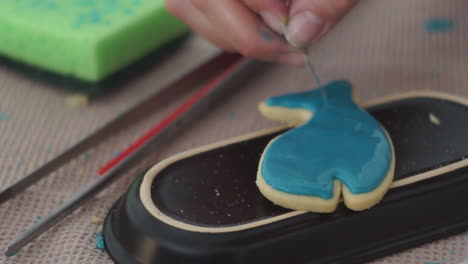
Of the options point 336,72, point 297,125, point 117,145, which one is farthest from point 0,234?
point 336,72

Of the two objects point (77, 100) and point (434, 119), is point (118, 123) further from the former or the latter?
point (434, 119)

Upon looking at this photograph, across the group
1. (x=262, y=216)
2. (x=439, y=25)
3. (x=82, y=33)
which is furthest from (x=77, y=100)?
(x=439, y=25)

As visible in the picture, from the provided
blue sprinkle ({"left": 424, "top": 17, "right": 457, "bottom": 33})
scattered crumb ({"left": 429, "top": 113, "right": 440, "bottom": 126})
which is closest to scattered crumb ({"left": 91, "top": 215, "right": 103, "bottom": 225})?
scattered crumb ({"left": 429, "top": 113, "right": 440, "bottom": 126})

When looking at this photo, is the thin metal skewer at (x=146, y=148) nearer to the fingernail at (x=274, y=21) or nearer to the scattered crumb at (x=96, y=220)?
the scattered crumb at (x=96, y=220)

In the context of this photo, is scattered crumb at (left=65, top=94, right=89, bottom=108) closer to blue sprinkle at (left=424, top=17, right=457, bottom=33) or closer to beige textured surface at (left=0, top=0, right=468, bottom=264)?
beige textured surface at (left=0, top=0, right=468, bottom=264)

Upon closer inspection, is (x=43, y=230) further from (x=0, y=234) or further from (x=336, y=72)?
(x=336, y=72)
